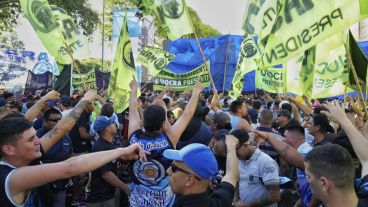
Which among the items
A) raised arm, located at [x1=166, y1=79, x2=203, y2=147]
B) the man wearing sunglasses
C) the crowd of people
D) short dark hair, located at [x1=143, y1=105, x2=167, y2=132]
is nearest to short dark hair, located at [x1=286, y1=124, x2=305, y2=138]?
the crowd of people

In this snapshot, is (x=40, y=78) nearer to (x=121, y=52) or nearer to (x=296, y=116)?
(x=121, y=52)

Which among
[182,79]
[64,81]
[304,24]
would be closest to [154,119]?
[304,24]

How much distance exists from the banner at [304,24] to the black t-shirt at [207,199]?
83.2 inches

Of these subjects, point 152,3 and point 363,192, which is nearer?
point 363,192

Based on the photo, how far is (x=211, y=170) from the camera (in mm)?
2631

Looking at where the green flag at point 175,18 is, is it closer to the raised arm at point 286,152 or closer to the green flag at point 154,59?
the raised arm at point 286,152

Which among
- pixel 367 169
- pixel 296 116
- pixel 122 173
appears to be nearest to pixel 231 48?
pixel 296 116

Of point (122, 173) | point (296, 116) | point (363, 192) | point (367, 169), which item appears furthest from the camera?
point (296, 116)

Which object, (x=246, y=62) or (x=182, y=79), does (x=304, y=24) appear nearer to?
(x=246, y=62)

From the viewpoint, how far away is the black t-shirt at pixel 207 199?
2539 mm

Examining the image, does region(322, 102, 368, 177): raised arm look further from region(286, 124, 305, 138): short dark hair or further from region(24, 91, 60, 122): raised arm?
region(24, 91, 60, 122): raised arm

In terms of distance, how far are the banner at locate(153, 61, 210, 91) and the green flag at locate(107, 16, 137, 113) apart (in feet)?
11.8

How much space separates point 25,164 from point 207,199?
1373mm

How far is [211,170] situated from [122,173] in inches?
136
